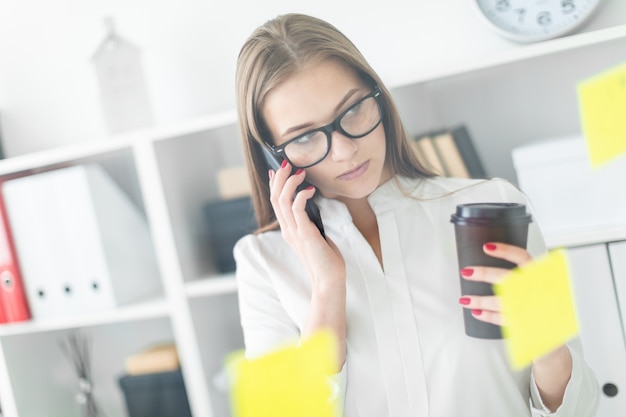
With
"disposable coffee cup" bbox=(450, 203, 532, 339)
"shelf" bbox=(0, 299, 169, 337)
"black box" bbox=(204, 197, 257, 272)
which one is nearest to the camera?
"disposable coffee cup" bbox=(450, 203, 532, 339)

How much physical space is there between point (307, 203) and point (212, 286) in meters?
0.41

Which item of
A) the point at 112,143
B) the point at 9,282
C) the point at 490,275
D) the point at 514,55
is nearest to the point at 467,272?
the point at 490,275

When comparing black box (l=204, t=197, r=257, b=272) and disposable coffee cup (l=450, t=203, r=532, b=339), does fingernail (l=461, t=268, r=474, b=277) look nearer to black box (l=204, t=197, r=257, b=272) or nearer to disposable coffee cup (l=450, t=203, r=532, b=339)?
disposable coffee cup (l=450, t=203, r=532, b=339)

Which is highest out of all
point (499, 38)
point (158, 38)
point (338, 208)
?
point (158, 38)

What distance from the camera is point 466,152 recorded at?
0.63m

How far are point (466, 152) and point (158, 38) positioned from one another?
491 millimetres

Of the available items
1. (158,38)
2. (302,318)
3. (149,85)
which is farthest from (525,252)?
(149,85)

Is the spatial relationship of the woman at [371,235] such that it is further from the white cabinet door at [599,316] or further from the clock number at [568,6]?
the clock number at [568,6]

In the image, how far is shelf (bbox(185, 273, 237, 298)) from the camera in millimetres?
875

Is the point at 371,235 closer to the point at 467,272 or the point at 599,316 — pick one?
the point at 467,272

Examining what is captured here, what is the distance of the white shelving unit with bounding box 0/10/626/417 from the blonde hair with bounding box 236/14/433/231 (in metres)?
0.10

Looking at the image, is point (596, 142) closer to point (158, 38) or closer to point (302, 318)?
point (302, 318)

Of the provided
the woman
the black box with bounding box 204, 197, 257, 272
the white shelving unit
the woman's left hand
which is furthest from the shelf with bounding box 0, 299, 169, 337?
the woman's left hand

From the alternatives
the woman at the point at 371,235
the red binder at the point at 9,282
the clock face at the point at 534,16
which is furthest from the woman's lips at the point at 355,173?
the red binder at the point at 9,282
